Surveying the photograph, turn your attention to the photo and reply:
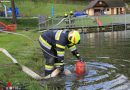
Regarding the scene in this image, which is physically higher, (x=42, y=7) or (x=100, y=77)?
(x=100, y=77)

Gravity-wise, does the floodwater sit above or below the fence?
above

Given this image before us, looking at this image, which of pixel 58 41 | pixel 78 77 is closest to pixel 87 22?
pixel 78 77

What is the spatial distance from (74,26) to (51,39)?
28.2 metres

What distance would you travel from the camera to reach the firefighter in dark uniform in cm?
1437

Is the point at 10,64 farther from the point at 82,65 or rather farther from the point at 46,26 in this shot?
the point at 46,26

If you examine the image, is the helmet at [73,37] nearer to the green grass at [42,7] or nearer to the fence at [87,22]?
the fence at [87,22]

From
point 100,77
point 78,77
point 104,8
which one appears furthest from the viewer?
point 104,8

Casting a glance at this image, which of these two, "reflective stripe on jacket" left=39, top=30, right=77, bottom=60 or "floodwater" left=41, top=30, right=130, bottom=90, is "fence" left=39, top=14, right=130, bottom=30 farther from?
"reflective stripe on jacket" left=39, top=30, right=77, bottom=60

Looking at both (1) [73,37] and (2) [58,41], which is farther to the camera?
(2) [58,41]

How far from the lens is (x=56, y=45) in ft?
47.4

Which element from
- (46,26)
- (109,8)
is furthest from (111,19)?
(109,8)

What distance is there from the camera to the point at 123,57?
20.0m

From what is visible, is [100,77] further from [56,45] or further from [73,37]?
[56,45]

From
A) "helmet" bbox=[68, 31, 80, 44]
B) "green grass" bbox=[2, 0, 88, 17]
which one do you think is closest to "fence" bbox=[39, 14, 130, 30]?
"green grass" bbox=[2, 0, 88, 17]
